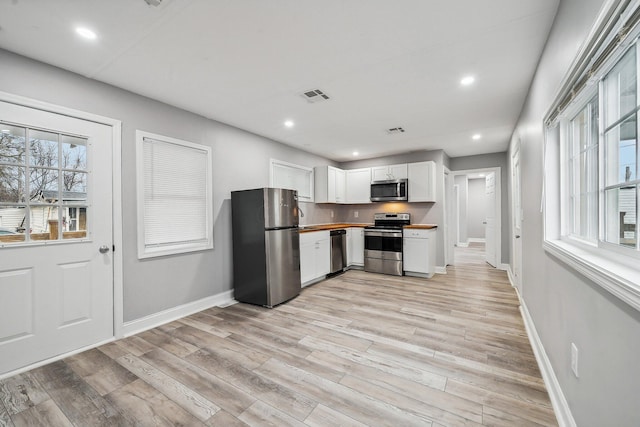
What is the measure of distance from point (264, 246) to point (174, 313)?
49.4 inches

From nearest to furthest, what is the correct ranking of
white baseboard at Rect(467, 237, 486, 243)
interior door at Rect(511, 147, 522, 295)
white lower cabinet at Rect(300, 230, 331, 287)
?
interior door at Rect(511, 147, 522, 295) < white lower cabinet at Rect(300, 230, 331, 287) < white baseboard at Rect(467, 237, 486, 243)

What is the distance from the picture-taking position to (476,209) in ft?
→ 31.8

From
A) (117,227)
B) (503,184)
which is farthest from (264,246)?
(503,184)

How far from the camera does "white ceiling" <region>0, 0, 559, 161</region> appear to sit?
1.68 metres

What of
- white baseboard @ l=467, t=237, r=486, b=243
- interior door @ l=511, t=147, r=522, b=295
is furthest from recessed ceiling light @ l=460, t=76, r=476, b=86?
white baseboard @ l=467, t=237, r=486, b=243

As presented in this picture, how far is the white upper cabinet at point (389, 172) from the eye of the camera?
5414mm

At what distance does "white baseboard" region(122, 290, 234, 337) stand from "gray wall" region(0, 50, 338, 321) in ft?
0.18

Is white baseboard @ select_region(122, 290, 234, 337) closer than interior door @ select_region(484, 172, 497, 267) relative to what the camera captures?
Yes

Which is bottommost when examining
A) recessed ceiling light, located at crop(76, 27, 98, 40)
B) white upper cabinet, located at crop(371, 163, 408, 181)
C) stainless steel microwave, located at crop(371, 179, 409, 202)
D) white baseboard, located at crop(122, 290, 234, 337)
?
white baseboard, located at crop(122, 290, 234, 337)

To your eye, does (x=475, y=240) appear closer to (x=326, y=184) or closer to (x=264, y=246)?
(x=326, y=184)

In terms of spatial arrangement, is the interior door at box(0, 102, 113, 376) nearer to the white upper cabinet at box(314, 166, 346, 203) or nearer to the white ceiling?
the white ceiling

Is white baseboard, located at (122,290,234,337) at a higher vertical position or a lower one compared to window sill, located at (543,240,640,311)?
lower

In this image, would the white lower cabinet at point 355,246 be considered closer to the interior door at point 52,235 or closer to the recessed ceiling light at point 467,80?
the recessed ceiling light at point 467,80

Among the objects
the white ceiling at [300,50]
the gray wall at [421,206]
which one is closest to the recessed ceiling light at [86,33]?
the white ceiling at [300,50]
